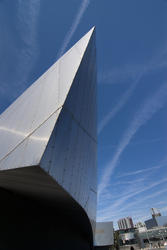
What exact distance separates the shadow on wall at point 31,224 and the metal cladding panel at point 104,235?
62.0ft

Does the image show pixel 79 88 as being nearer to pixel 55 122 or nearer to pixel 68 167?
pixel 55 122

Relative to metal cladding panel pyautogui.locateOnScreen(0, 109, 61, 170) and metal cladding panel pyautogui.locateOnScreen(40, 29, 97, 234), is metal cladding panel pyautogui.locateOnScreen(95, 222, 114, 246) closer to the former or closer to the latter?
metal cladding panel pyautogui.locateOnScreen(40, 29, 97, 234)

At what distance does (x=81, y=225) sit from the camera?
9797 mm

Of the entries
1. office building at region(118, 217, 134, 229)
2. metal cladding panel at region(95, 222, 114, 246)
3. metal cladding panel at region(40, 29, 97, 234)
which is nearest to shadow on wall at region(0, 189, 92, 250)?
metal cladding panel at region(40, 29, 97, 234)

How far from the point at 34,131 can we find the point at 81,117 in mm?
2435

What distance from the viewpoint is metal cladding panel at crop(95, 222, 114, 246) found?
24.1m

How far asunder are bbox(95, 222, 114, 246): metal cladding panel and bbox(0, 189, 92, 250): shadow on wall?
744 inches

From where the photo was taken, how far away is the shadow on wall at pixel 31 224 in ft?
18.9

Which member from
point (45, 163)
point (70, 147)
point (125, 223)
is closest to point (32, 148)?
point (45, 163)

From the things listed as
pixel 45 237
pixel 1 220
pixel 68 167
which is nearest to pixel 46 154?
pixel 68 167

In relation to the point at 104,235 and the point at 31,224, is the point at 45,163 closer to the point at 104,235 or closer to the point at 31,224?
the point at 31,224

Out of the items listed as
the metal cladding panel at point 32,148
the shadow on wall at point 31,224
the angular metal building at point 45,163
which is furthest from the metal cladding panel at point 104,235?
the metal cladding panel at point 32,148

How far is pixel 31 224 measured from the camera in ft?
21.7

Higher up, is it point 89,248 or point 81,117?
point 81,117
